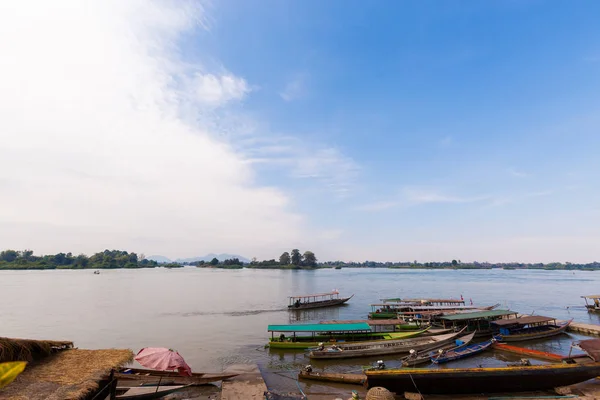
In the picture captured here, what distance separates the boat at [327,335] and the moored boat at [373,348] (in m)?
2.30

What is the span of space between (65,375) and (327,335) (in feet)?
67.1

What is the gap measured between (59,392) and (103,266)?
201m

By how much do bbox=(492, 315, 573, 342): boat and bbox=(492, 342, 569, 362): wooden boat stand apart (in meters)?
2.24

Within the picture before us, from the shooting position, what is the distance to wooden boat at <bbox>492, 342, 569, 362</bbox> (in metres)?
22.1

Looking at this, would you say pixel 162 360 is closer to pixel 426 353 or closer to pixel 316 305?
pixel 426 353

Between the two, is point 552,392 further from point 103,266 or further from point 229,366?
point 103,266

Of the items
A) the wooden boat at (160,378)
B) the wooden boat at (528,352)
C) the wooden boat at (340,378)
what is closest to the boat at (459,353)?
the wooden boat at (528,352)

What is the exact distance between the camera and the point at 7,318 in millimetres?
42375

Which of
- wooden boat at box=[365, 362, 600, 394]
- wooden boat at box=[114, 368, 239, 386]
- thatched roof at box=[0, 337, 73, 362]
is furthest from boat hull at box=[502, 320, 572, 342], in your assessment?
thatched roof at box=[0, 337, 73, 362]

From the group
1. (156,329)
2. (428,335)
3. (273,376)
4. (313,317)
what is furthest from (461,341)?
(156,329)

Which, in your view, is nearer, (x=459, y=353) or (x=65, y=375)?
(x=65, y=375)

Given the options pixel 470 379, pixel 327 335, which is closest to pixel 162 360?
pixel 470 379

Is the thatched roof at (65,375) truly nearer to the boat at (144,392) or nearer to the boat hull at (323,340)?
the boat at (144,392)

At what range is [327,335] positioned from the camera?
94.4ft
